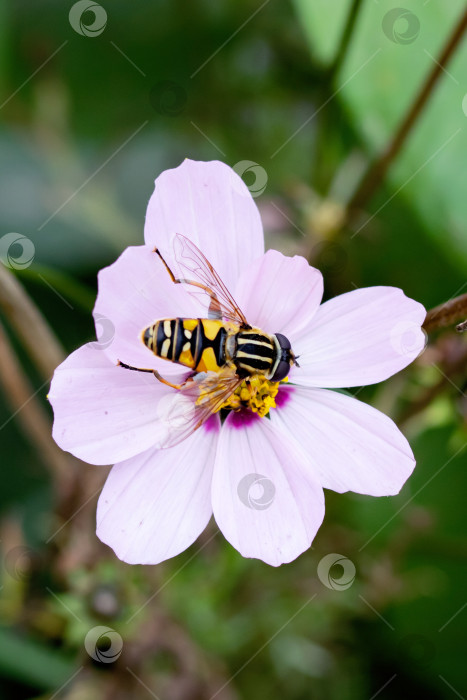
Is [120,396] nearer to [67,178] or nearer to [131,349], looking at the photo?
[131,349]

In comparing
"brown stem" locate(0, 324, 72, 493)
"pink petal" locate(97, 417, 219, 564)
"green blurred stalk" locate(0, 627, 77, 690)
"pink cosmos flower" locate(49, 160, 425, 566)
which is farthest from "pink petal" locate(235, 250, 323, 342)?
"green blurred stalk" locate(0, 627, 77, 690)

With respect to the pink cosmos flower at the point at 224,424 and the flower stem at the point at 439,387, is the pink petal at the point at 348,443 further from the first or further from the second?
the flower stem at the point at 439,387

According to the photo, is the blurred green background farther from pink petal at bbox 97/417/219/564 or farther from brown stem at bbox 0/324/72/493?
pink petal at bbox 97/417/219/564

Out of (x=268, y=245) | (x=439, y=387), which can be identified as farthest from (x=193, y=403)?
(x=268, y=245)

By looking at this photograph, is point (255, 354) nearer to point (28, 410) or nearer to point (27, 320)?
point (27, 320)

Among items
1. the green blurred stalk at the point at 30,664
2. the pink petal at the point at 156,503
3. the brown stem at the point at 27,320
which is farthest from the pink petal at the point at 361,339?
the green blurred stalk at the point at 30,664

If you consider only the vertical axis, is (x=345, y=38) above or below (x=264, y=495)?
above
